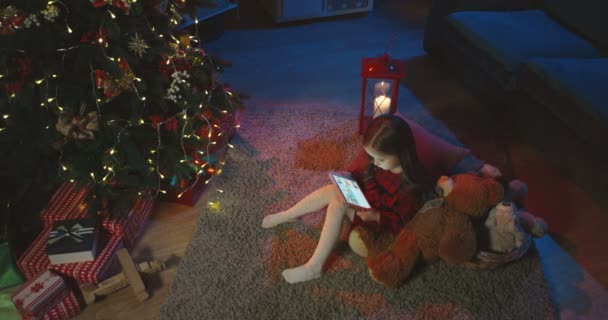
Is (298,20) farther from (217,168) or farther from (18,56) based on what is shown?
(18,56)

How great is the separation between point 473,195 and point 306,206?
0.63 metres

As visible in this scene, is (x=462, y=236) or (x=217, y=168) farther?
(x=217, y=168)

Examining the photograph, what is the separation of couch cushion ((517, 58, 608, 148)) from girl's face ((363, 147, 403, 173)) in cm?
95

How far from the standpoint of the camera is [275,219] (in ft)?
6.42

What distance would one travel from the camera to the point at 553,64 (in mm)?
2234

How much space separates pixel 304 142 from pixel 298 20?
1575 mm

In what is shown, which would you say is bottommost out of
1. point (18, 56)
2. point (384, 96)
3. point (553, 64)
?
point (384, 96)

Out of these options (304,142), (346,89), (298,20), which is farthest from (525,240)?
(298,20)

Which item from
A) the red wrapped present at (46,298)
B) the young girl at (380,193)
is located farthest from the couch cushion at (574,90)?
the red wrapped present at (46,298)

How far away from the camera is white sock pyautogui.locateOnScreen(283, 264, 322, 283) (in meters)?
1.75

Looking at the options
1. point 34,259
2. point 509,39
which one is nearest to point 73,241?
point 34,259

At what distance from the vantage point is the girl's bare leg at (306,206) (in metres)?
1.83

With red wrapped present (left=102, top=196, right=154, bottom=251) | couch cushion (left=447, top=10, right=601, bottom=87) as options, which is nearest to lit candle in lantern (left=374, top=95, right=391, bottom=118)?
couch cushion (left=447, top=10, right=601, bottom=87)

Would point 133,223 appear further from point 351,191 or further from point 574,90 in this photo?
point 574,90
